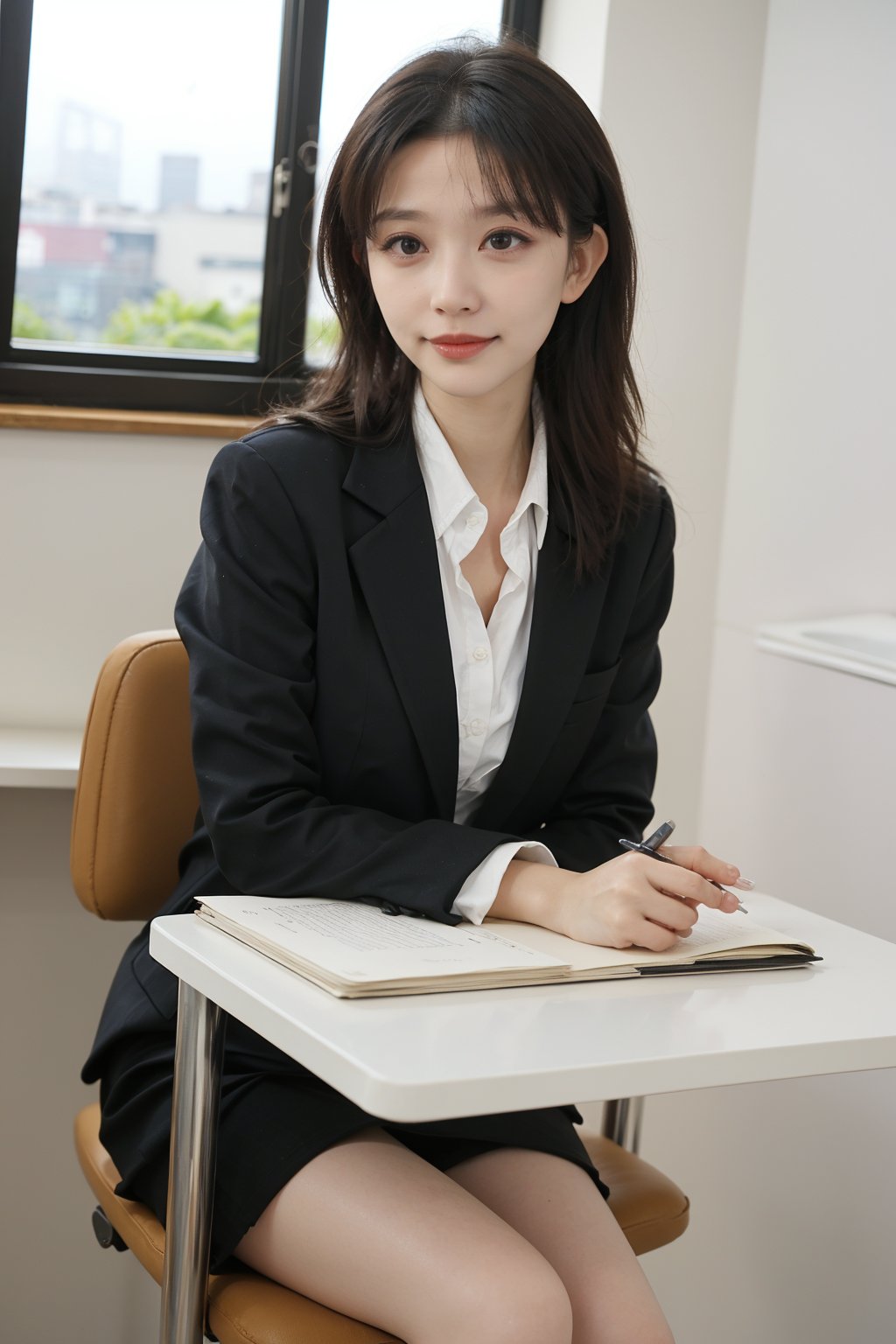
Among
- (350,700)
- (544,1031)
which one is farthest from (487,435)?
(544,1031)

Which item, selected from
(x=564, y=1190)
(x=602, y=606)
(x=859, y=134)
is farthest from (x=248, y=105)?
(x=564, y=1190)

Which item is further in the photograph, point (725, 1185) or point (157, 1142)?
point (725, 1185)

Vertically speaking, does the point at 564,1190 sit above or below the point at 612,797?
below

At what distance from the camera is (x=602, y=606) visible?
149 cm

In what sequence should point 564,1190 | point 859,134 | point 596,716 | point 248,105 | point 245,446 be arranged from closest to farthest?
point 564,1190 → point 245,446 → point 596,716 → point 859,134 → point 248,105

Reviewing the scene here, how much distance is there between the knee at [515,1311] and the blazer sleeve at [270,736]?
0.89 feet

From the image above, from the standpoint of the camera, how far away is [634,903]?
110cm

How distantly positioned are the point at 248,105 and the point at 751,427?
0.86 meters

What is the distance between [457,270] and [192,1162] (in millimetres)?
778

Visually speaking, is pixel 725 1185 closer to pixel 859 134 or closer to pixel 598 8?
pixel 859 134

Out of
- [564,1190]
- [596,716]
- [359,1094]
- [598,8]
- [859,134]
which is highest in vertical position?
[598,8]

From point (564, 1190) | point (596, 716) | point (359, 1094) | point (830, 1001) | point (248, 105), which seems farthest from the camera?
point (248, 105)

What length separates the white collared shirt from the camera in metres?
1.39

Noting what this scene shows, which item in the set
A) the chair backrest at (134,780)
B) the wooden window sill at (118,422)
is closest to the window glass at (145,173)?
the wooden window sill at (118,422)
